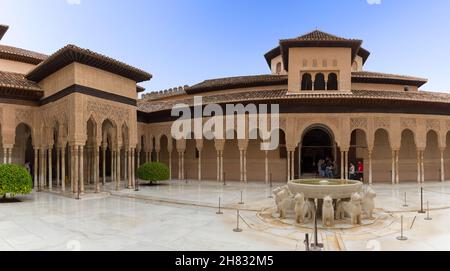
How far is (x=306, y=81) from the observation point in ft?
66.3

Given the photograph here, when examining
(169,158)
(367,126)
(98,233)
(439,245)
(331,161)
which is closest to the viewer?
(439,245)

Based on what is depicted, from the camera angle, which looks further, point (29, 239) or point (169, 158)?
point (169, 158)

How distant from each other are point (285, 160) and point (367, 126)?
5.61 meters

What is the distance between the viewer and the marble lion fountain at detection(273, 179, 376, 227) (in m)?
8.12

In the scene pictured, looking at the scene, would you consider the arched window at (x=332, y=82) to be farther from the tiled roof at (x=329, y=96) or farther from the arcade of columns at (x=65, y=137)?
the arcade of columns at (x=65, y=137)

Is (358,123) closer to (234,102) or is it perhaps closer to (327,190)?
(234,102)

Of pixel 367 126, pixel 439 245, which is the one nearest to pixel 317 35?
pixel 367 126

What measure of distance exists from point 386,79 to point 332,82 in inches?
230

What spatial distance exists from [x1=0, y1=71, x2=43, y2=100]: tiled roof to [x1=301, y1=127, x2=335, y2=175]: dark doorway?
17.2 m

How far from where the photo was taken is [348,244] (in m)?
6.39

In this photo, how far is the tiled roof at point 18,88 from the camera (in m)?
14.9

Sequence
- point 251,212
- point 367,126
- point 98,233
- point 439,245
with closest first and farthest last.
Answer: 1. point 439,245
2. point 98,233
3. point 251,212
4. point 367,126

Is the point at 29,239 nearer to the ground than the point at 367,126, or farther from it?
nearer to the ground

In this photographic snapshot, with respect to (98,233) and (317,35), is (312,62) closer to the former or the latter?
(317,35)
